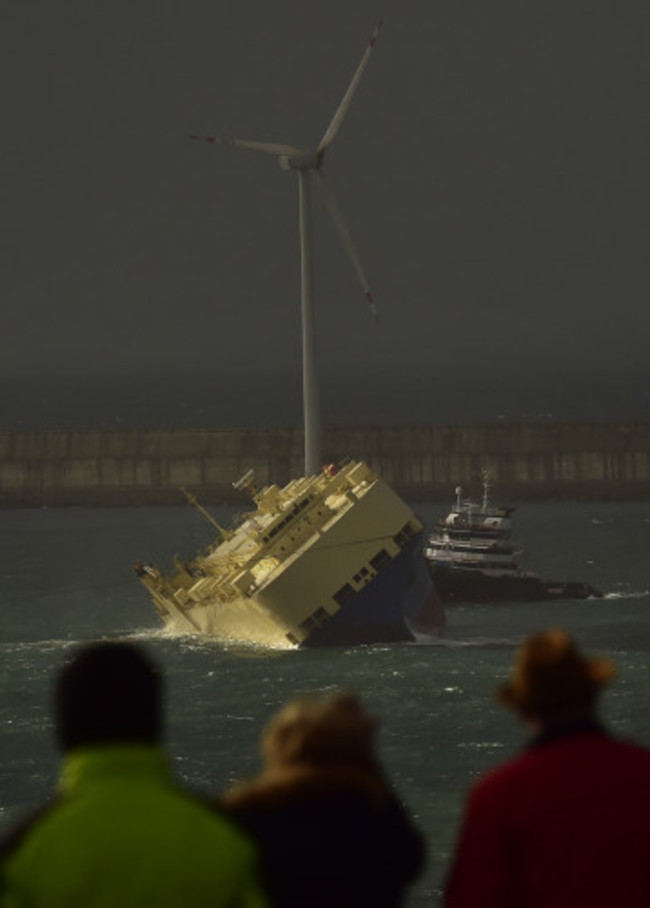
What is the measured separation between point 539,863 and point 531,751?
1.47 ft

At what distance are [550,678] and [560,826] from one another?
1.88 ft

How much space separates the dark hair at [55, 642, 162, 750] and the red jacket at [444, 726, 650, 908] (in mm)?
1164

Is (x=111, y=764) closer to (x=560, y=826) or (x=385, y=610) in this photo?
(x=560, y=826)

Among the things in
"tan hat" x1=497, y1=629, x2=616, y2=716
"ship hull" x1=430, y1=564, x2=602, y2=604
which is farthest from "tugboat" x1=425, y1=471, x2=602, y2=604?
"tan hat" x1=497, y1=629, x2=616, y2=716

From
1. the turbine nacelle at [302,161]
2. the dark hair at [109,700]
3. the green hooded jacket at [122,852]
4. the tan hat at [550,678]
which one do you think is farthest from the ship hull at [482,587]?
the green hooded jacket at [122,852]

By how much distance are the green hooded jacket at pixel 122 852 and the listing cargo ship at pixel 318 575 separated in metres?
73.3

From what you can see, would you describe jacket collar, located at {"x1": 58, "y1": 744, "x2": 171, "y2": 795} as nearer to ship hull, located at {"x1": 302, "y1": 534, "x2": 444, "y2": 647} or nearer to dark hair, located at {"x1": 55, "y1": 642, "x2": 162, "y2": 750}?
dark hair, located at {"x1": 55, "y1": 642, "x2": 162, "y2": 750}

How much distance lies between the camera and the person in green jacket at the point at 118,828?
8.03 meters

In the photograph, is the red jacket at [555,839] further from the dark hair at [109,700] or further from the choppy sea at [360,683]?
the choppy sea at [360,683]

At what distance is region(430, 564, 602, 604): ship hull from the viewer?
112188 millimetres

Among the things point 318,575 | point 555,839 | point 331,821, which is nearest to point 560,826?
point 555,839

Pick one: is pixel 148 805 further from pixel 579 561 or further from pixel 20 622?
pixel 579 561

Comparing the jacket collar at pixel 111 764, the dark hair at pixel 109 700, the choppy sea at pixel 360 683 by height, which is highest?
the dark hair at pixel 109 700

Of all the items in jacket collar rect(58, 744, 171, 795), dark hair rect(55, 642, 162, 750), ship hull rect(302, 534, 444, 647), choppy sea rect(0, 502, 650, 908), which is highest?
dark hair rect(55, 642, 162, 750)
